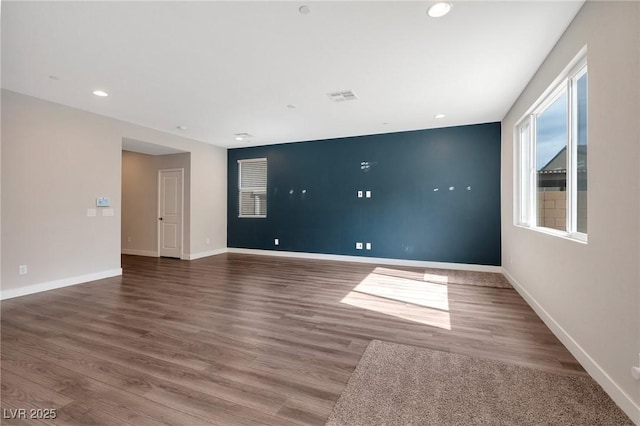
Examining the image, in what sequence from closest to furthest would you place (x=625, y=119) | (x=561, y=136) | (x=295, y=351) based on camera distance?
(x=625, y=119)
(x=295, y=351)
(x=561, y=136)

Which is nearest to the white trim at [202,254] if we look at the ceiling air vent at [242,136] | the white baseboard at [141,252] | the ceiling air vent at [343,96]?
the white baseboard at [141,252]

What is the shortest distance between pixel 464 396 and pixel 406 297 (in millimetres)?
2041

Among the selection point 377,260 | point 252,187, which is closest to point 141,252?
point 252,187

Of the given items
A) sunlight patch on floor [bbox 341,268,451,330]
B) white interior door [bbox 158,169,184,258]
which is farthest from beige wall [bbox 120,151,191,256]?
sunlight patch on floor [bbox 341,268,451,330]

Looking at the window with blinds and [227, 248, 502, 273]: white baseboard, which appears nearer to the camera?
[227, 248, 502, 273]: white baseboard

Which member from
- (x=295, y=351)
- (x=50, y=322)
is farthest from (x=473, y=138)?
(x=50, y=322)

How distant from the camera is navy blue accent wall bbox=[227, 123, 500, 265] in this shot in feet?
17.6

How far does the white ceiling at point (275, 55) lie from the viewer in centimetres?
225

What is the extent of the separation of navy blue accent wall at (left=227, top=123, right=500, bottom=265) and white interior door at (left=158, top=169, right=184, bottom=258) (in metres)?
1.51

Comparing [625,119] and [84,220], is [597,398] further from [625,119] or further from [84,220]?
[84,220]

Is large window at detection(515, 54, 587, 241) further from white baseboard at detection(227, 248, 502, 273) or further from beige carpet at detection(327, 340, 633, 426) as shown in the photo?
white baseboard at detection(227, 248, 502, 273)

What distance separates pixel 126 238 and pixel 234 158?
3498 millimetres

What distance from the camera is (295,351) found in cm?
236

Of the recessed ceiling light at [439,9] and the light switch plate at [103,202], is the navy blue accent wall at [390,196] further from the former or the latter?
the recessed ceiling light at [439,9]
